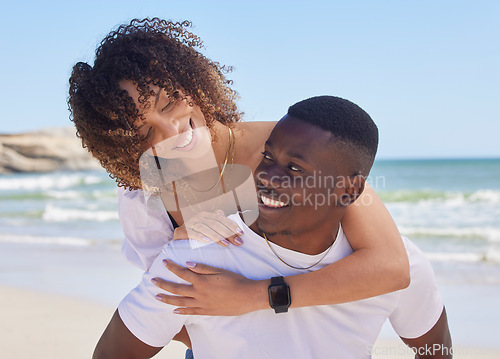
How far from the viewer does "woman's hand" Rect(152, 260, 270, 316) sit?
66.7 inches

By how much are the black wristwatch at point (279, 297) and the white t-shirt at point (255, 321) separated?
51 millimetres

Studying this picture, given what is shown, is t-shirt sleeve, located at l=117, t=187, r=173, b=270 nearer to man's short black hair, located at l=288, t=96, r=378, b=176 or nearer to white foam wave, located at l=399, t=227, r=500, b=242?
man's short black hair, located at l=288, t=96, r=378, b=176

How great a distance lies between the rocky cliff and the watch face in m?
32.3

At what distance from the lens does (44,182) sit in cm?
2677

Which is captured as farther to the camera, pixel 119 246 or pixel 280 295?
pixel 119 246

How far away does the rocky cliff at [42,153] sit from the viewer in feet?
106

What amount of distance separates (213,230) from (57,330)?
3.09 meters

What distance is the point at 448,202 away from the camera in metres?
15.9

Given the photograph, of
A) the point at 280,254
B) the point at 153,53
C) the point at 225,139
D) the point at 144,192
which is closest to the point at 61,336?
the point at 144,192

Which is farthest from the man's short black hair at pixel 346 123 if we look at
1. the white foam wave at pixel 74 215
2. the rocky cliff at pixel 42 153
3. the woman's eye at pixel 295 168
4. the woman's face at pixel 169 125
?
the rocky cliff at pixel 42 153

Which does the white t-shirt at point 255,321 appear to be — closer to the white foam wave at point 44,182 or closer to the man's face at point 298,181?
the man's face at point 298,181

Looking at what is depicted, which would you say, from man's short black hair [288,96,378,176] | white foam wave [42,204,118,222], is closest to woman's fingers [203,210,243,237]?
man's short black hair [288,96,378,176]

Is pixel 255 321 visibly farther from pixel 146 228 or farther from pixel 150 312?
pixel 146 228

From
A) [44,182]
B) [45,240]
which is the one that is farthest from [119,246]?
[44,182]
